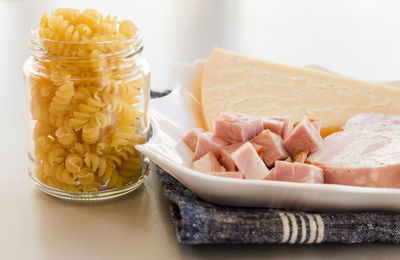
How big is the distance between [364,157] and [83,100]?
59 cm

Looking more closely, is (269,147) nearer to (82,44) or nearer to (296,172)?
(296,172)

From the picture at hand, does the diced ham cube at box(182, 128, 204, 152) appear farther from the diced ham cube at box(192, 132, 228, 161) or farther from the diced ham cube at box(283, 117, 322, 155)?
the diced ham cube at box(283, 117, 322, 155)

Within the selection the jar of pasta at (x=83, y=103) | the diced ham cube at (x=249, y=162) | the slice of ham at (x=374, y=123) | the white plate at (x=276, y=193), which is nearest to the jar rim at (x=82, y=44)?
the jar of pasta at (x=83, y=103)

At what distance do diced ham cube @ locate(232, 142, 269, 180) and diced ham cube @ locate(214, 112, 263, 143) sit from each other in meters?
0.09

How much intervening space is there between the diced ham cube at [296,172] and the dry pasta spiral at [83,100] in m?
0.32

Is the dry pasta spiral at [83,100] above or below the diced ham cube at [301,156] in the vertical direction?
above

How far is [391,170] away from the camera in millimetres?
1100

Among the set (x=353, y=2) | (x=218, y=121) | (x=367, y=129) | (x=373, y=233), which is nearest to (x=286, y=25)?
(x=353, y=2)

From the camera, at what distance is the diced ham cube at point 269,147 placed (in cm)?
121

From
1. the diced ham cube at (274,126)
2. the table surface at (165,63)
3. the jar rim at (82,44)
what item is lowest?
the table surface at (165,63)

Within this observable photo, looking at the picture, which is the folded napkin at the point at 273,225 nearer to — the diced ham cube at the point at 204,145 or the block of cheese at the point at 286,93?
the diced ham cube at the point at 204,145

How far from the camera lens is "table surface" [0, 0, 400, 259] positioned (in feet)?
3.42

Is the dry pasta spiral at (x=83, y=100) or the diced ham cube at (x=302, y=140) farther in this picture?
the diced ham cube at (x=302, y=140)

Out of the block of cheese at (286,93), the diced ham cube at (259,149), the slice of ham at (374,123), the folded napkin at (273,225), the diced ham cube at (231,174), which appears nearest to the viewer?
the folded napkin at (273,225)
